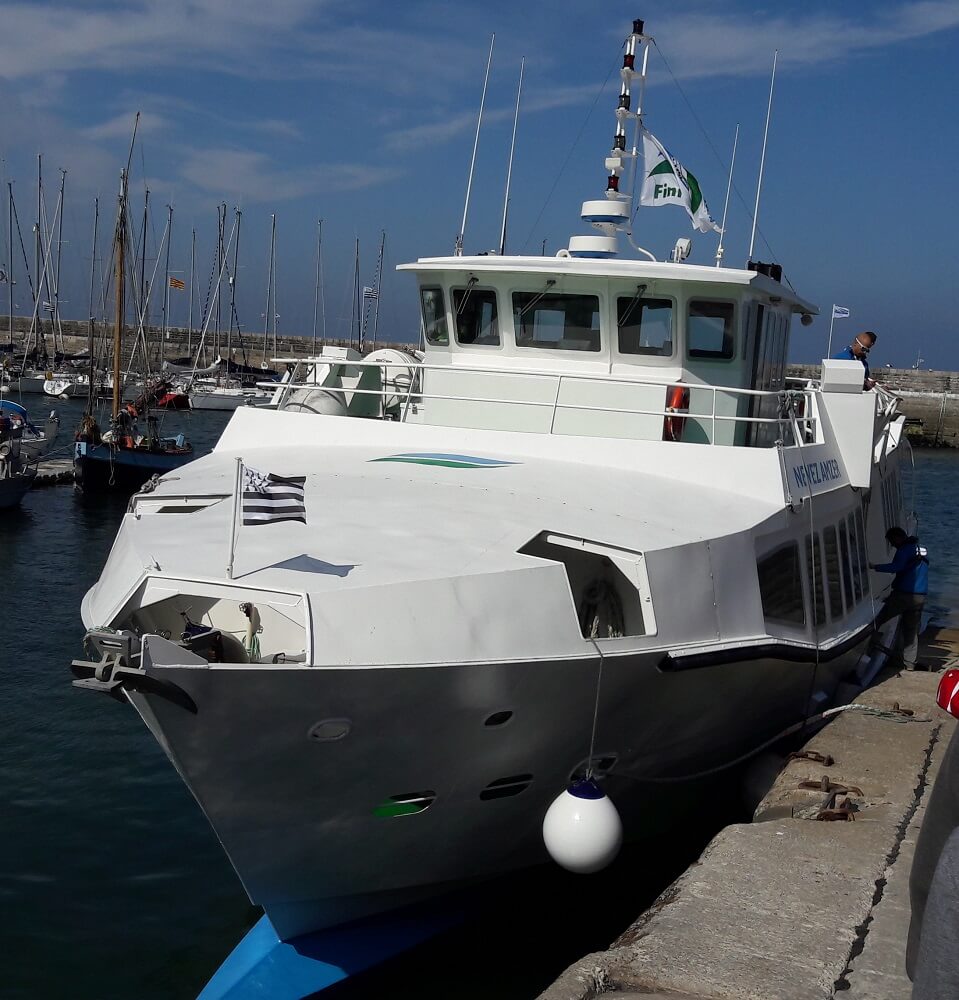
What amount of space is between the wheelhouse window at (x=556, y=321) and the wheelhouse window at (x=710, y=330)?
2.97ft

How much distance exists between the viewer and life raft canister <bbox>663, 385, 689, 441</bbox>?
10.1m

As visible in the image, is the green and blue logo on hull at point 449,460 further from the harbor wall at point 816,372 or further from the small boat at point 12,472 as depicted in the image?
the harbor wall at point 816,372

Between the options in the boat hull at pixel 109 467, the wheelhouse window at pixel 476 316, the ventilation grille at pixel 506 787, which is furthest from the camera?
the boat hull at pixel 109 467

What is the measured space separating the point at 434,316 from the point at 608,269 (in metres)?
2.15

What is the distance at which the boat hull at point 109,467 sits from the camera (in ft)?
113

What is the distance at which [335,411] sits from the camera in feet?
37.4

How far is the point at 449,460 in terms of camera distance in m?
8.66

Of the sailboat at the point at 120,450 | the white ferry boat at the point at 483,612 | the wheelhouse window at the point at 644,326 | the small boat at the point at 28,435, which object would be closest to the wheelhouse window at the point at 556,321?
the white ferry boat at the point at 483,612

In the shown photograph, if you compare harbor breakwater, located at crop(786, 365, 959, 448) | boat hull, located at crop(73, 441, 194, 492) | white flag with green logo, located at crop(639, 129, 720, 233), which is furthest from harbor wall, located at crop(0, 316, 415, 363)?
white flag with green logo, located at crop(639, 129, 720, 233)

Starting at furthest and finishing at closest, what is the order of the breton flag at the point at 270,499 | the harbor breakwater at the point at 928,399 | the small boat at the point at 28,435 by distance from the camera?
1. the harbor breakwater at the point at 928,399
2. the small boat at the point at 28,435
3. the breton flag at the point at 270,499

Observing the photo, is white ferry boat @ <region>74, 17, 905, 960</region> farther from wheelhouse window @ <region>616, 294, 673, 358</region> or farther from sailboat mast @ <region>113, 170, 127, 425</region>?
sailboat mast @ <region>113, 170, 127, 425</region>

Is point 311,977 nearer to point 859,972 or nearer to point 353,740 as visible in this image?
point 353,740

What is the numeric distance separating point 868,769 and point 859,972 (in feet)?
10.2

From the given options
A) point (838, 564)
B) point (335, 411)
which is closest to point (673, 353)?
point (838, 564)
